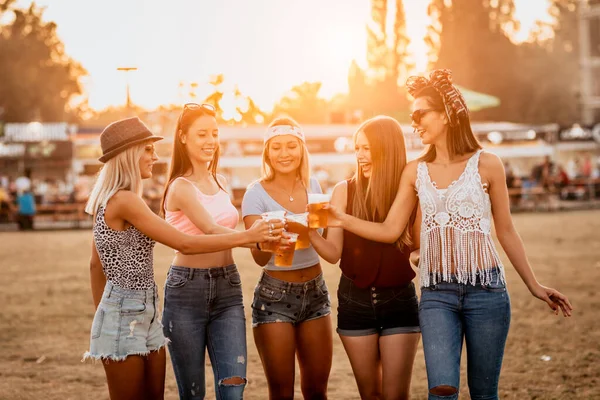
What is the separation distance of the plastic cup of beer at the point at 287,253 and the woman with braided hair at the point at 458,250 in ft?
2.44

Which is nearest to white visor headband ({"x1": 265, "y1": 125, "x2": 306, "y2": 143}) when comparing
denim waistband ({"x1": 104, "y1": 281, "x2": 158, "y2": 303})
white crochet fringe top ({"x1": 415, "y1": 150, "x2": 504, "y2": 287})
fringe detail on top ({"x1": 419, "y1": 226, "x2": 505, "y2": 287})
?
white crochet fringe top ({"x1": 415, "y1": 150, "x2": 504, "y2": 287})

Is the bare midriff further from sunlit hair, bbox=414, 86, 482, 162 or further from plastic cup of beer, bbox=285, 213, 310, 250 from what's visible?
sunlit hair, bbox=414, 86, 482, 162

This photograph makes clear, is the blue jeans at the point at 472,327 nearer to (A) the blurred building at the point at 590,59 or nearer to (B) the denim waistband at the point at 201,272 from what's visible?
(B) the denim waistband at the point at 201,272

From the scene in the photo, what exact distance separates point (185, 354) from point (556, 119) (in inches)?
2604

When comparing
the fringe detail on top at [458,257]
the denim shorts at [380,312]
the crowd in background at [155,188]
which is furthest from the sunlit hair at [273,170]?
the crowd in background at [155,188]

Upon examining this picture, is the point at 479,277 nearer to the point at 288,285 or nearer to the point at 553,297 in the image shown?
the point at 553,297

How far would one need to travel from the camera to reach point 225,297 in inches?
186

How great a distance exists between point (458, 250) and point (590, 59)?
2119 inches

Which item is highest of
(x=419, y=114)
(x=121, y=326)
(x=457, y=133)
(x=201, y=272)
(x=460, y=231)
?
(x=419, y=114)

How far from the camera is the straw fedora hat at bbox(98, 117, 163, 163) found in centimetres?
412

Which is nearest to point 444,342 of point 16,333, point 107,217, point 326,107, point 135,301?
point 135,301

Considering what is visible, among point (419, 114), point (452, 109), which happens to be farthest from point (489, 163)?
point (419, 114)

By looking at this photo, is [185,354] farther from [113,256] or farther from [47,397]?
[47,397]

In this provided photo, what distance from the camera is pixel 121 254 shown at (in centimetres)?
412
